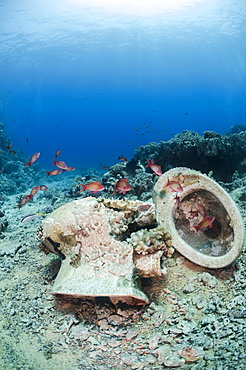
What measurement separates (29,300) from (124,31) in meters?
52.2

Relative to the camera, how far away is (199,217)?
15.6 feet

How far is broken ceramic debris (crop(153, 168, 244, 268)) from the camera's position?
384cm

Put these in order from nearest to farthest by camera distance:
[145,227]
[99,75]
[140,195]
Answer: [145,227]
[140,195]
[99,75]

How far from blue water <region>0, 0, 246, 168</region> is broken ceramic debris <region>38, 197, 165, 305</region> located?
599 inches

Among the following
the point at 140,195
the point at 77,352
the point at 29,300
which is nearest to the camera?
the point at 77,352

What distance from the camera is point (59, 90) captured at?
9762 cm

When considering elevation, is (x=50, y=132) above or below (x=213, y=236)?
below

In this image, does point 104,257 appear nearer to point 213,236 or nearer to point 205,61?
point 213,236

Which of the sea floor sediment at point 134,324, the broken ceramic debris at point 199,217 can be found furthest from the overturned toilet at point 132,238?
the sea floor sediment at point 134,324

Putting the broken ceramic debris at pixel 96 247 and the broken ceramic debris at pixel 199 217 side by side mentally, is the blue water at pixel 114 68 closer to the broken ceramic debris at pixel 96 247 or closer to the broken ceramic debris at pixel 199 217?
the broken ceramic debris at pixel 199 217

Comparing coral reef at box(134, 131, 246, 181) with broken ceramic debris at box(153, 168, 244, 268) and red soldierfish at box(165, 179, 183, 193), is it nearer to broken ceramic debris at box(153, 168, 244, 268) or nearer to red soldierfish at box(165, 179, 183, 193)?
broken ceramic debris at box(153, 168, 244, 268)

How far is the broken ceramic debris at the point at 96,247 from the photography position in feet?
9.66

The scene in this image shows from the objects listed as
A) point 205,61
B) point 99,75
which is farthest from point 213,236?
point 99,75

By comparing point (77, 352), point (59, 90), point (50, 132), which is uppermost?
point (77, 352)
